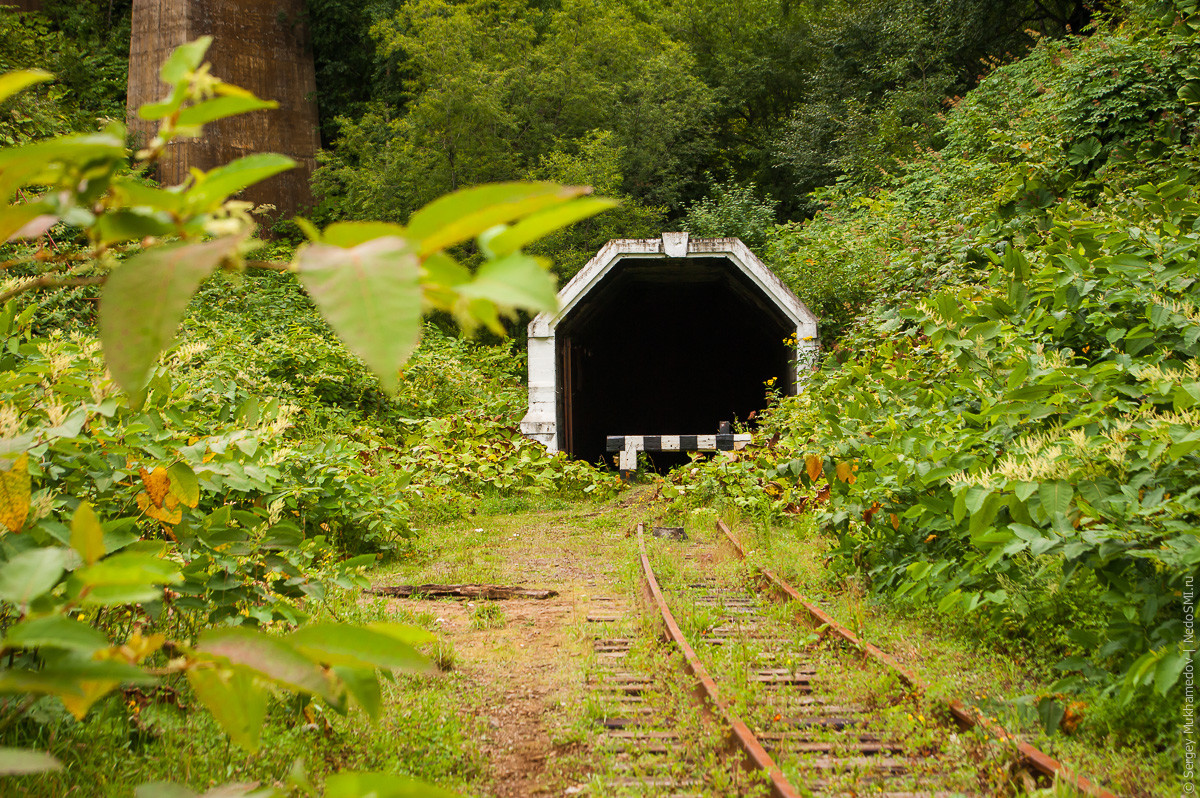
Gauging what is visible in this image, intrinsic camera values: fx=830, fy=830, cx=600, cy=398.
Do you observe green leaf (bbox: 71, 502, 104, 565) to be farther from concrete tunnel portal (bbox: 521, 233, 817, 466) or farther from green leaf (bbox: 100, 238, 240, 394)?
concrete tunnel portal (bbox: 521, 233, 817, 466)

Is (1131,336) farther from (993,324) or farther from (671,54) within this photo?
(671,54)

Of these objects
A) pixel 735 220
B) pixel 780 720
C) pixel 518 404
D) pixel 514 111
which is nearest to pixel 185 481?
pixel 780 720

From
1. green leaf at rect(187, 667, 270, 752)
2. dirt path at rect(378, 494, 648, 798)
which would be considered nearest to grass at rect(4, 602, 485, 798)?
dirt path at rect(378, 494, 648, 798)

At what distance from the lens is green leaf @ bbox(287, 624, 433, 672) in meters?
0.91

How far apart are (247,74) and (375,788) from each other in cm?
2761

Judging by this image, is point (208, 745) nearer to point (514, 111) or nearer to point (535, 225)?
point (535, 225)

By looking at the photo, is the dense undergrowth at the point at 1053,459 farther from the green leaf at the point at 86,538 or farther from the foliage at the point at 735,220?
the foliage at the point at 735,220

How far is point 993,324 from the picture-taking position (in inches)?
194

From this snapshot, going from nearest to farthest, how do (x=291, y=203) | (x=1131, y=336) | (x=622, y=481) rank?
(x=1131, y=336) → (x=622, y=481) → (x=291, y=203)

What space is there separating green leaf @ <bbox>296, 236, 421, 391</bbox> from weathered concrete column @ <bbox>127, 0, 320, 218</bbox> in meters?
24.4

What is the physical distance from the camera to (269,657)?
933 mm

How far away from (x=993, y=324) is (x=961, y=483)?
1.33m

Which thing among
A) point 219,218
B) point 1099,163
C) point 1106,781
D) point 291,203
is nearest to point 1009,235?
A: point 1099,163

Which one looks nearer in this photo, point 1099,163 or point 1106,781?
point 1106,781
